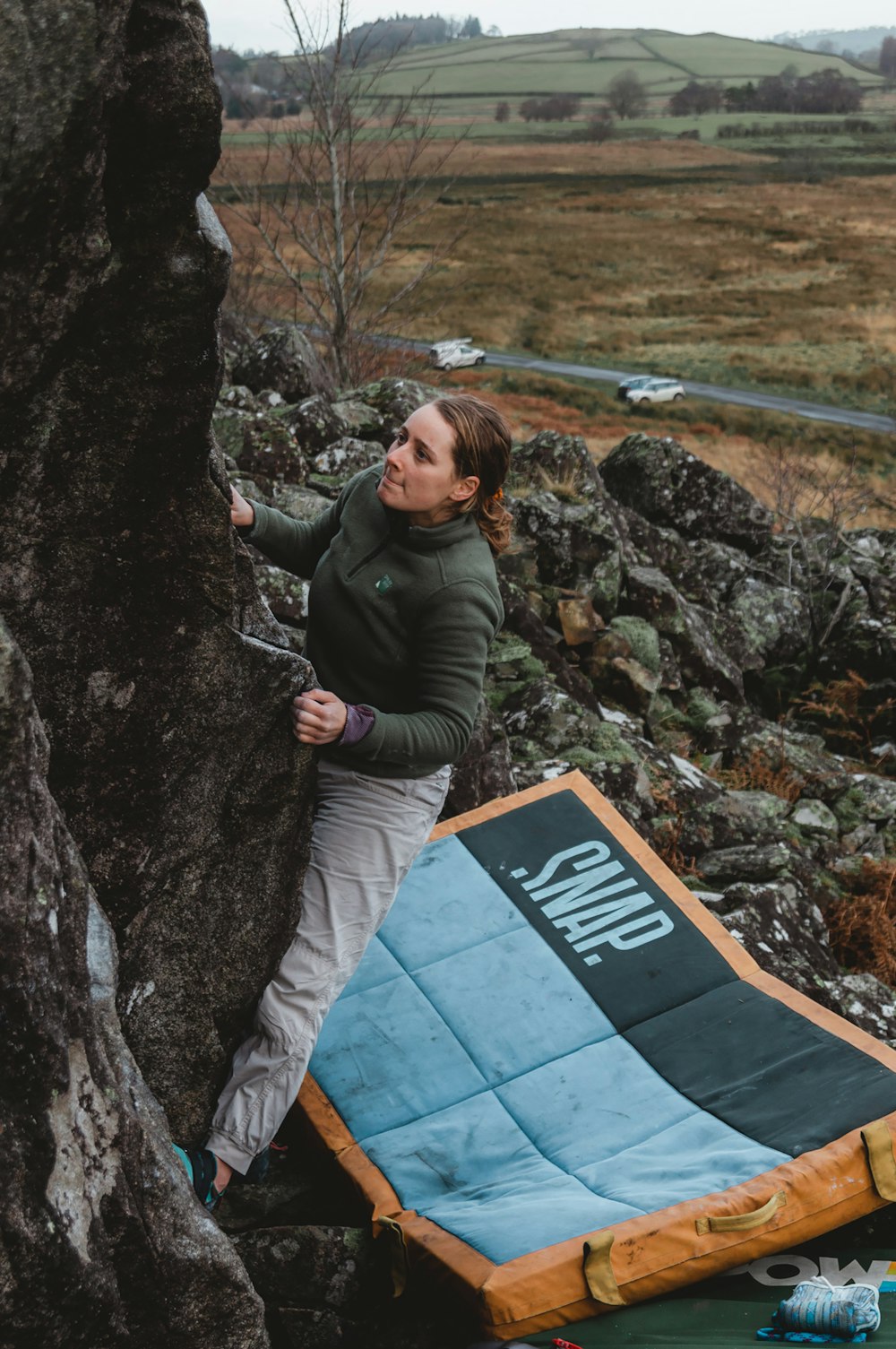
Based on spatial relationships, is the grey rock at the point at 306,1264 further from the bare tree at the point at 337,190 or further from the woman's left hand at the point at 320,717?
the bare tree at the point at 337,190

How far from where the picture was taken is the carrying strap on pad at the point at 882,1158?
412 centimetres

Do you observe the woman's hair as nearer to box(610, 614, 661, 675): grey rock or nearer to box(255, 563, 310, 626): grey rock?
box(255, 563, 310, 626): grey rock

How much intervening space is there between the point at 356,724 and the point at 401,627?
411mm

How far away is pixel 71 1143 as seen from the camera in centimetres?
269

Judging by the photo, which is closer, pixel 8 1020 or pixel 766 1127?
pixel 8 1020

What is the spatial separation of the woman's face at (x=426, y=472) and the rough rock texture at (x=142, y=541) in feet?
1.88

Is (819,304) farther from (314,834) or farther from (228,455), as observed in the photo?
(314,834)

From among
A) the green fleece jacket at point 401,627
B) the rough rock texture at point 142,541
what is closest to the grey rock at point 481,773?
the green fleece jacket at point 401,627

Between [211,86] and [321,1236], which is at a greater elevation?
[211,86]

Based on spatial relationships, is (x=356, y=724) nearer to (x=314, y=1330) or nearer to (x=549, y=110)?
(x=314, y=1330)

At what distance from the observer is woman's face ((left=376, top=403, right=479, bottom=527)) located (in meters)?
3.94

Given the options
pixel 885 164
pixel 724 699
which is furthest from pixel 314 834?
pixel 885 164

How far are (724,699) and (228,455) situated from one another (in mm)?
4973

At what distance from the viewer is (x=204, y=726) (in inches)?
151
